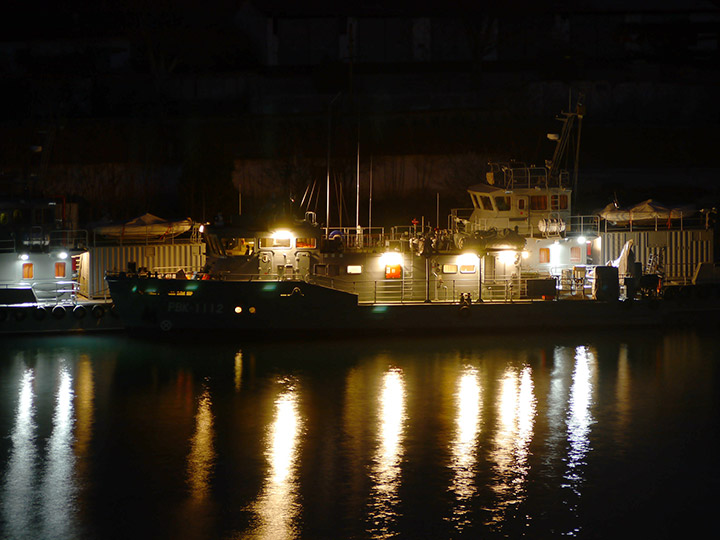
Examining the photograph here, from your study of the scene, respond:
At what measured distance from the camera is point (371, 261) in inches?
1329

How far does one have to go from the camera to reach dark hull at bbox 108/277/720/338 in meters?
32.3

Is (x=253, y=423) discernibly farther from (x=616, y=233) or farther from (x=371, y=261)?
(x=616, y=233)

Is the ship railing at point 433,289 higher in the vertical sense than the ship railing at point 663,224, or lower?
lower

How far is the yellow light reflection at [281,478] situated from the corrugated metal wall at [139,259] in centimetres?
1278

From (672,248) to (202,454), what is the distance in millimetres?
23383

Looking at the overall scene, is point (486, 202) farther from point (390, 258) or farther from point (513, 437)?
point (513, 437)

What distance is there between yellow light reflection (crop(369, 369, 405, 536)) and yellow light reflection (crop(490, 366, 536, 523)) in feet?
5.82

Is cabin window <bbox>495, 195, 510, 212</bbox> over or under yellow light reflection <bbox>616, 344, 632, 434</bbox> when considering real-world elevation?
over

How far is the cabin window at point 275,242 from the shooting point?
33.7m

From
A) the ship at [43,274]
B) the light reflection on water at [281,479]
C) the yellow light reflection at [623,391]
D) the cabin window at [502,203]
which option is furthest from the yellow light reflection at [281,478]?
the cabin window at [502,203]

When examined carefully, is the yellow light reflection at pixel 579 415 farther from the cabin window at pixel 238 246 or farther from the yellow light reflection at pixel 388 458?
the cabin window at pixel 238 246

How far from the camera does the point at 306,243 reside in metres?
33.8

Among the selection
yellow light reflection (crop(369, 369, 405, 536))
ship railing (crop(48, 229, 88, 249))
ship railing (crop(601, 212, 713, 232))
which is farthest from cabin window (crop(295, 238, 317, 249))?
ship railing (crop(601, 212, 713, 232))

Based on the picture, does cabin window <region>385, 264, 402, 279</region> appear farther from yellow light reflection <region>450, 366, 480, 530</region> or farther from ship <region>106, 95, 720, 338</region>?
yellow light reflection <region>450, 366, 480, 530</region>
